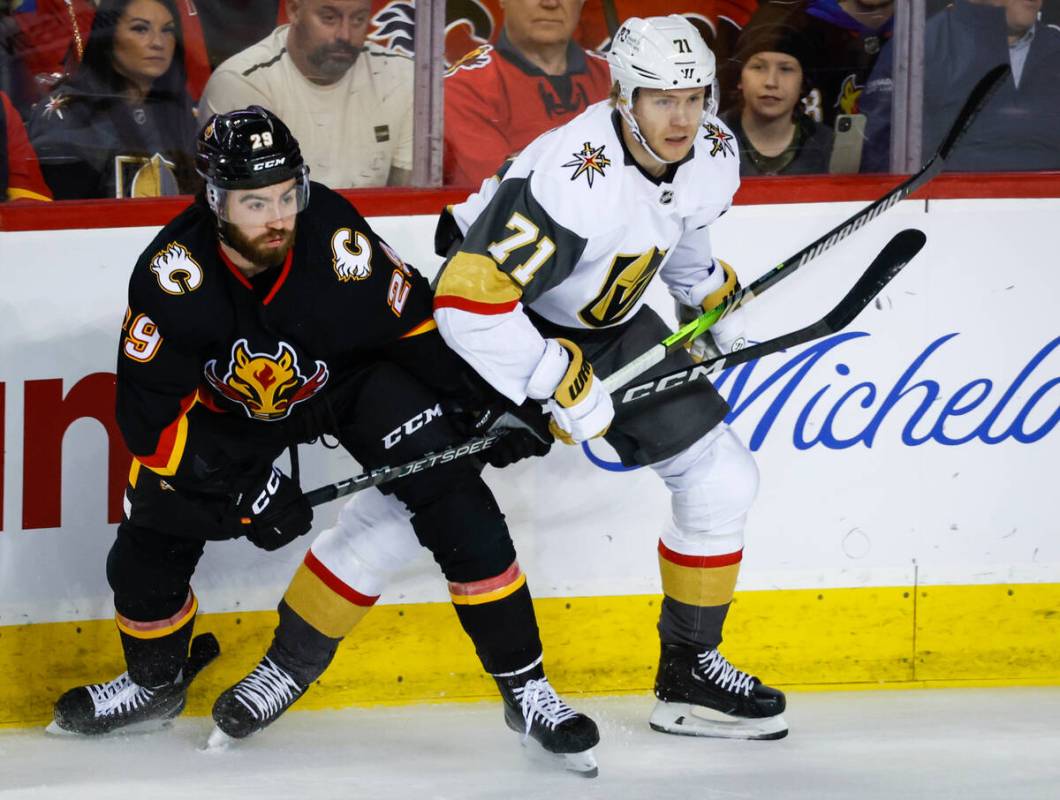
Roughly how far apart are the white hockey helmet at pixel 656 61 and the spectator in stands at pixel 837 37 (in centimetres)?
62

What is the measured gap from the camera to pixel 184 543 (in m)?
2.57

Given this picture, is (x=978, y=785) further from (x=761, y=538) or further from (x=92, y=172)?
(x=92, y=172)

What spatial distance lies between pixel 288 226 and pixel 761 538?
124cm

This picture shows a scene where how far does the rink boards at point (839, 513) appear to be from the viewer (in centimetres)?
293

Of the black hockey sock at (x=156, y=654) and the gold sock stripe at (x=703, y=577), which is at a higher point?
the gold sock stripe at (x=703, y=577)

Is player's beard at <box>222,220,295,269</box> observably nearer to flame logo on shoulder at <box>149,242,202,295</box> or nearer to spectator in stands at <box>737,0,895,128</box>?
flame logo on shoulder at <box>149,242,202,295</box>

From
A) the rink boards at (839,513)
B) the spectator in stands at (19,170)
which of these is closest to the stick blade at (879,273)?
the rink boards at (839,513)

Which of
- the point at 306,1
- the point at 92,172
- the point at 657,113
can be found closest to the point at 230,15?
the point at 306,1

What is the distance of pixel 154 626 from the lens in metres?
2.62

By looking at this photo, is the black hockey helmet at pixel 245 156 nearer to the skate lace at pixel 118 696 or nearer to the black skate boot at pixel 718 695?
the skate lace at pixel 118 696

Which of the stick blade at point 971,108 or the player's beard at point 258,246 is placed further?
the stick blade at point 971,108

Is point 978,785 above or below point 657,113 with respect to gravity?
below

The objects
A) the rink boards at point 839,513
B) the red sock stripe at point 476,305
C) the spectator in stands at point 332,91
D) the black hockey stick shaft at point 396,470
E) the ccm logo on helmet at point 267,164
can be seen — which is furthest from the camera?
the rink boards at point 839,513

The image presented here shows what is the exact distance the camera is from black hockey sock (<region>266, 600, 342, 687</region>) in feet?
8.45
